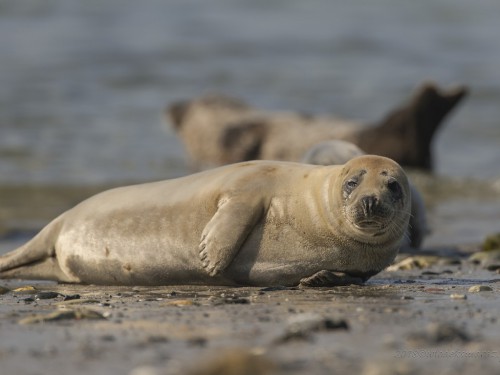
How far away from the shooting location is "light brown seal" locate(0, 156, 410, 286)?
215 inches

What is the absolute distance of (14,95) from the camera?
18.2m

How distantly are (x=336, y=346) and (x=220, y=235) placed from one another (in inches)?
72.6

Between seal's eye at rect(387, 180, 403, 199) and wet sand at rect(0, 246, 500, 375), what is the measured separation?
433 mm

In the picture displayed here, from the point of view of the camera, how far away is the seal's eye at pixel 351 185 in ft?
17.7

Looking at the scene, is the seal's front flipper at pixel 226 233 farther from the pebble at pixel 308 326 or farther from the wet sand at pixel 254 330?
the pebble at pixel 308 326

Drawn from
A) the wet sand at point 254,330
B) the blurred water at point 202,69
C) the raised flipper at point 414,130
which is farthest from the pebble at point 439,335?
the raised flipper at point 414,130

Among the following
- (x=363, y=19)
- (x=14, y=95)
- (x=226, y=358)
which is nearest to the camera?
(x=226, y=358)

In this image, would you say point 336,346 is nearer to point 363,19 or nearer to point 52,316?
point 52,316

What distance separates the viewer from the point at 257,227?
5.66 m

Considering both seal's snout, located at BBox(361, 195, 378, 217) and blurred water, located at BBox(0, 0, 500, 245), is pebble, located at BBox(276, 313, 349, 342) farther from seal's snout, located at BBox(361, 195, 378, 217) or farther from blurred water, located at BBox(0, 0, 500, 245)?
blurred water, located at BBox(0, 0, 500, 245)

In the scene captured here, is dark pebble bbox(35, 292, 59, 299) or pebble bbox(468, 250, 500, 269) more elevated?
pebble bbox(468, 250, 500, 269)

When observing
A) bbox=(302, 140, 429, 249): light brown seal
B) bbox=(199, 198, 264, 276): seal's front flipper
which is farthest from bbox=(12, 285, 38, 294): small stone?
bbox=(302, 140, 429, 249): light brown seal

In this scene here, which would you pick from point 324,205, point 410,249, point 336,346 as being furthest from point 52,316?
point 410,249

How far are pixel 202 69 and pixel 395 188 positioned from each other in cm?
1583
